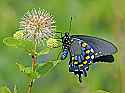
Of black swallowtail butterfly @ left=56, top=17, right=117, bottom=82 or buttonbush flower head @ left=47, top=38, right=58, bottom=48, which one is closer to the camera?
buttonbush flower head @ left=47, top=38, right=58, bottom=48

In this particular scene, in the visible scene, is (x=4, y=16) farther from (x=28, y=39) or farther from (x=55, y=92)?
(x=28, y=39)

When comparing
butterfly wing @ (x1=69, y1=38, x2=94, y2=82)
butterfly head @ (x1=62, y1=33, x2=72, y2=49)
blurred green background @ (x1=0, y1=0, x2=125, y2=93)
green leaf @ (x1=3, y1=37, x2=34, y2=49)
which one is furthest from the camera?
blurred green background @ (x1=0, y1=0, x2=125, y2=93)

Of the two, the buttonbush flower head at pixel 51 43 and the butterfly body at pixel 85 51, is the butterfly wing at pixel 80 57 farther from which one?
the buttonbush flower head at pixel 51 43

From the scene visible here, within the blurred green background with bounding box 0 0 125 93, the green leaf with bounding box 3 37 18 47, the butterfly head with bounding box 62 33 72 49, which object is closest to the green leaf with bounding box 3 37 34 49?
the green leaf with bounding box 3 37 18 47

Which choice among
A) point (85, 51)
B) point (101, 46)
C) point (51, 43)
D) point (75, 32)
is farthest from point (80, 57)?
point (75, 32)

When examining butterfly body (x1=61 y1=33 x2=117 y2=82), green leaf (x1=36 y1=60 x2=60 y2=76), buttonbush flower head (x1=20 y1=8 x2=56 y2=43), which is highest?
buttonbush flower head (x1=20 y1=8 x2=56 y2=43)

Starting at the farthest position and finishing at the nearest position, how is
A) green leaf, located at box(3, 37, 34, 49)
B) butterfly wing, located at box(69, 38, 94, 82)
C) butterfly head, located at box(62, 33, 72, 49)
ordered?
butterfly wing, located at box(69, 38, 94, 82)
butterfly head, located at box(62, 33, 72, 49)
green leaf, located at box(3, 37, 34, 49)

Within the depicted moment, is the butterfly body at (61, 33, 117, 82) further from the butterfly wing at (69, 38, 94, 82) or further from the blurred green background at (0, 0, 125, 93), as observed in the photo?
the blurred green background at (0, 0, 125, 93)

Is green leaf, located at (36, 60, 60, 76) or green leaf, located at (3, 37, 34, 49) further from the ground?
green leaf, located at (3, 37, 34, 49)
